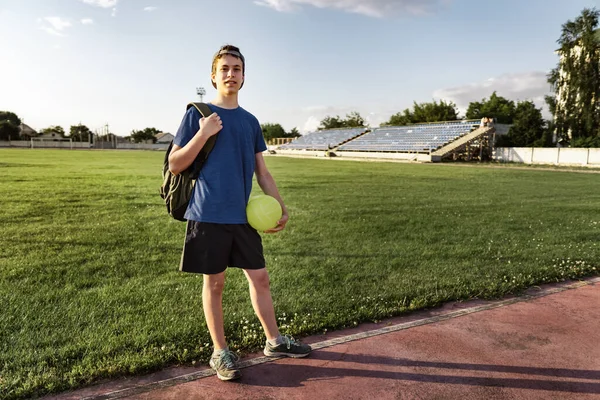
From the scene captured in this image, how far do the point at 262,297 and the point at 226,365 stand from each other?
0.51 m

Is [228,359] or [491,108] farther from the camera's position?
[491,108]

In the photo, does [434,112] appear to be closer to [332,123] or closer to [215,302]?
[332,123]

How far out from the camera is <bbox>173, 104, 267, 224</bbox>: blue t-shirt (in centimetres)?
274

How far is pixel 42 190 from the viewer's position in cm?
1180

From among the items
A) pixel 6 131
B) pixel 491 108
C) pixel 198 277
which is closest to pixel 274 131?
pixel 491 108

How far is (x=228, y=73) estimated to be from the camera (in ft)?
9.02

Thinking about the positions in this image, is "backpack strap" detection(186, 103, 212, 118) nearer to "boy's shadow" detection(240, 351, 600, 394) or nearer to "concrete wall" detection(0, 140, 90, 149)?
"boy's shadow" detection(240, 351, 600, 394)

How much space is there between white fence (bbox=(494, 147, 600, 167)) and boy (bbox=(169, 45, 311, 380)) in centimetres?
3892

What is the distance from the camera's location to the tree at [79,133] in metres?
111

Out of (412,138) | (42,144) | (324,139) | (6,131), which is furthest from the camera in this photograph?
(42,144)

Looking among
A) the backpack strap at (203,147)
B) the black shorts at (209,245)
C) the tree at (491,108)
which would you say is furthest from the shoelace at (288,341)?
the tree at (491,108)

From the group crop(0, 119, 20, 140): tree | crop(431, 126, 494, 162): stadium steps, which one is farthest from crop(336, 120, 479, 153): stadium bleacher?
crop(0, 119, 20, 140): tree

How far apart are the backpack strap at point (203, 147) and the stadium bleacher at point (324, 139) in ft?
183

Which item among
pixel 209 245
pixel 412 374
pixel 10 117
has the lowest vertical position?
pixel 412 374
